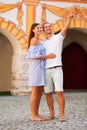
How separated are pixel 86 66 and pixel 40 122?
10.7 metres

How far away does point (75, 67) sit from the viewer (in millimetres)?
16469

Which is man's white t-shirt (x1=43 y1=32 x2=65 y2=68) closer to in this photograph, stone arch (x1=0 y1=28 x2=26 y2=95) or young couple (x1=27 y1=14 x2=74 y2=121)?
young couple (x1=27 y1=14 x2=74 y2=121)

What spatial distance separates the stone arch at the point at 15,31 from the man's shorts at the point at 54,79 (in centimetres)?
695

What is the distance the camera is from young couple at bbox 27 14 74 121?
5.90 meters

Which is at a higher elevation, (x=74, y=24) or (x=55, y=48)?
(x=74, y=24)

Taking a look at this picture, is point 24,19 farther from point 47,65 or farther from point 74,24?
point 47,65

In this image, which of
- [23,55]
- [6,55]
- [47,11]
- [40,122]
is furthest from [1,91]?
[40,122]

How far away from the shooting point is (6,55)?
49.0ft

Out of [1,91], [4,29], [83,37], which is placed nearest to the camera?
[4,29]

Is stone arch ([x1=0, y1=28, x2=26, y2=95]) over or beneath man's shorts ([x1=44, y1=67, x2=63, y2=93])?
over

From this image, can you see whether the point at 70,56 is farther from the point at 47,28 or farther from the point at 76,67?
the point at 47,28

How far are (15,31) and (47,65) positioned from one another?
7.02 metres

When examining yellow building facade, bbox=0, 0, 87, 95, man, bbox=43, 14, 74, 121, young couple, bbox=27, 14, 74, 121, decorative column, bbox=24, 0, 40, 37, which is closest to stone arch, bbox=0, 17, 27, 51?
yellow building facade, bbox=0, 0, 87, 95

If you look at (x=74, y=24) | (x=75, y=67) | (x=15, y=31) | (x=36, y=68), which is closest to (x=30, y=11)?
(x=15, y=31)
